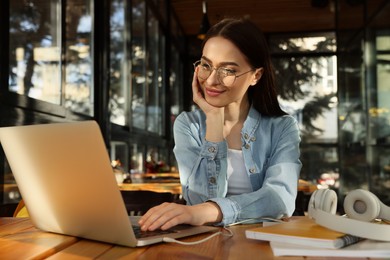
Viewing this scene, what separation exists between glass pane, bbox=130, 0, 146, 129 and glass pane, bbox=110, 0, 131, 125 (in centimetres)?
21

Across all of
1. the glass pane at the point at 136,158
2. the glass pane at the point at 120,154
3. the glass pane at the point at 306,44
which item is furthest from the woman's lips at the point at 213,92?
the glass pane at the point at 306,44

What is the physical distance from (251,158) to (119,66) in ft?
11.1

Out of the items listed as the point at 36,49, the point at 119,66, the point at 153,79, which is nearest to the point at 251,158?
the point at 36,49

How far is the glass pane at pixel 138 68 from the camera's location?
536cm

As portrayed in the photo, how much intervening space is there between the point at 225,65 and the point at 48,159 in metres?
0.81

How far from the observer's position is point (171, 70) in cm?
821

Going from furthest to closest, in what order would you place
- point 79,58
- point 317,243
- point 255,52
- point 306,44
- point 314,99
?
point 306,44
point 314,99
point 79,58
point 255,52
point 317,243

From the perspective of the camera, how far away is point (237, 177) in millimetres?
1716

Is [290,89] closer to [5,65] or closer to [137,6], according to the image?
[137,6]

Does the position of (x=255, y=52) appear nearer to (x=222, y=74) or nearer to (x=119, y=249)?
(x=222, y=74)

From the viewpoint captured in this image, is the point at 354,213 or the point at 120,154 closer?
the point at 354,213

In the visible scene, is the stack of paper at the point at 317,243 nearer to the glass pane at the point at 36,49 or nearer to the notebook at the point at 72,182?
the notebook at the point at 72,182

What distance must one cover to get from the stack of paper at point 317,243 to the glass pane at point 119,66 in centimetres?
365

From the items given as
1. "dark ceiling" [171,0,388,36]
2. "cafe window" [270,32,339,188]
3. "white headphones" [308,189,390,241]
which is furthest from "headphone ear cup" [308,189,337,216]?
"cafe window" [270,32,339,188]
